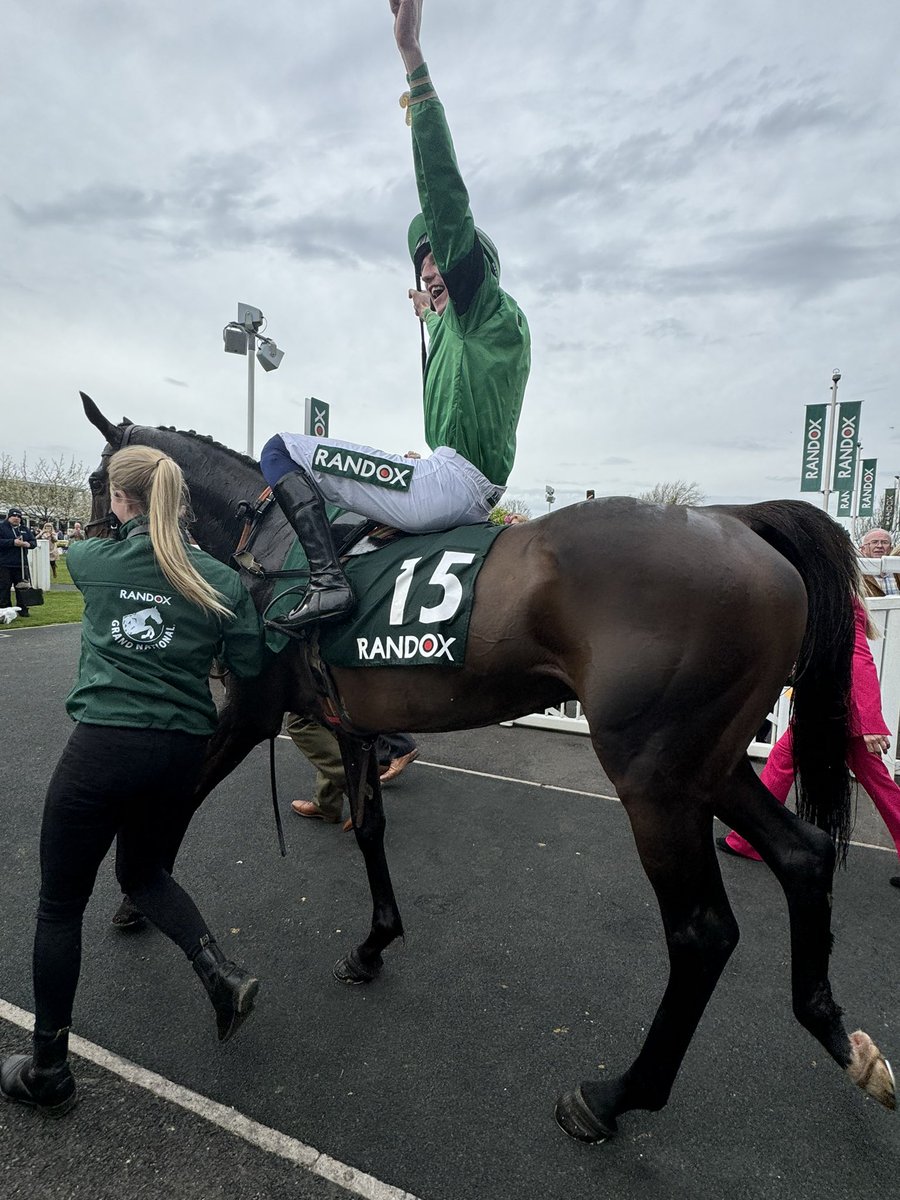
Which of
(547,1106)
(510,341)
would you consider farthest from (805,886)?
(510,341)

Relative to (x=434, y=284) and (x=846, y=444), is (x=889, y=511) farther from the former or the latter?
(x=434, y=284)

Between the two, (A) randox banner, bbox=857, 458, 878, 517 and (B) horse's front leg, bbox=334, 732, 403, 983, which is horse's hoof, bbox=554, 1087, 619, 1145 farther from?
(A) randox banner, bbox=857, 458, 878, 517

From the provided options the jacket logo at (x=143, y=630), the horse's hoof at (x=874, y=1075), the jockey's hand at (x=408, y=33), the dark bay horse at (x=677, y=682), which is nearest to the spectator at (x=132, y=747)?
the jacket logo at (x=143, y=630)

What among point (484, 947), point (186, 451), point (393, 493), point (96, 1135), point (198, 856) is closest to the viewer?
point (96, 1135)

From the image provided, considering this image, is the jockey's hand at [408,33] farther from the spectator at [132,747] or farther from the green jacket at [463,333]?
the spectator at [132,747]

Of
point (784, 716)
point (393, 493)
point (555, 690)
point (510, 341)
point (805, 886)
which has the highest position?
point (510, 341)

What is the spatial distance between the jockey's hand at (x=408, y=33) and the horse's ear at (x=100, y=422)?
190 cm

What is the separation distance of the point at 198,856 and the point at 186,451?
7.25 feet

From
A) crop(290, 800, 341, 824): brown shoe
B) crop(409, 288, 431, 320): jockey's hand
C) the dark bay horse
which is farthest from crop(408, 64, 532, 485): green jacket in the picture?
crop(290, 800, 341, 824): brown shoe

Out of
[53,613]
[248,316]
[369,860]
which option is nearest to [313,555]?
[369,860]

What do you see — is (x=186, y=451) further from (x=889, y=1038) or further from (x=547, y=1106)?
(x=889, y=1038)

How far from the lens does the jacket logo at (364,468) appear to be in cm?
227

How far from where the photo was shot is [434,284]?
2617 mm

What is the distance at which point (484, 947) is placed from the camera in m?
2.81
